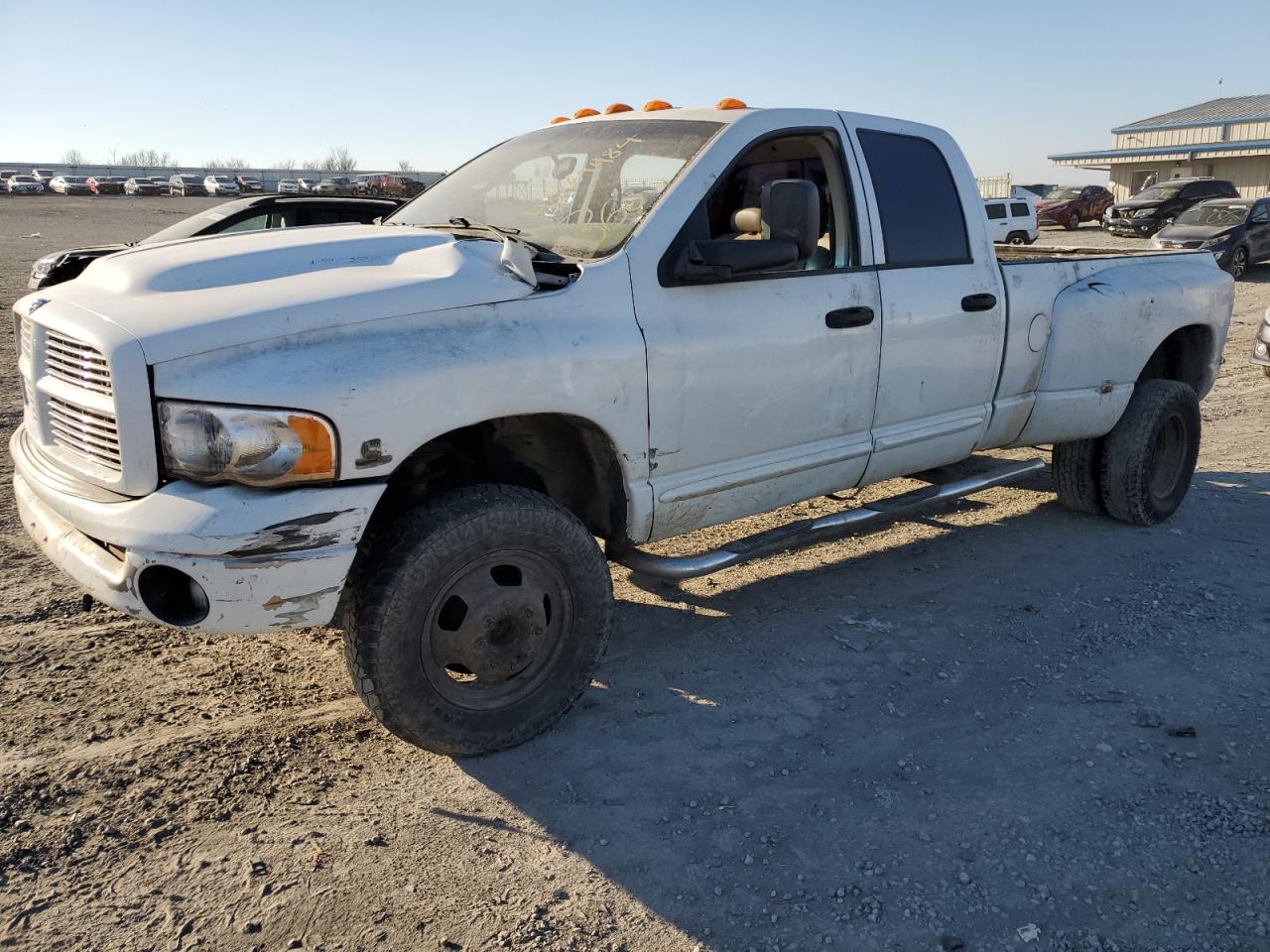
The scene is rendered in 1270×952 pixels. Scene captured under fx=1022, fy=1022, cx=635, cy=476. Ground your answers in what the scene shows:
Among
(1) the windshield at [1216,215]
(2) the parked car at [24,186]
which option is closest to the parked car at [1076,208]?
(1) the windshield at [1216,215]

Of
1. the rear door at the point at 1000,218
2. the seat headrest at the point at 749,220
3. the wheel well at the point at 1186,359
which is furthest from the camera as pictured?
the rear door at the point at 1000,218

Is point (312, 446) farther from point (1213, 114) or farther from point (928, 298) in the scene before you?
point (1213, 114)

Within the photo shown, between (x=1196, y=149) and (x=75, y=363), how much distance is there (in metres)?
50.2

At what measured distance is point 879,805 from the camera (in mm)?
3111

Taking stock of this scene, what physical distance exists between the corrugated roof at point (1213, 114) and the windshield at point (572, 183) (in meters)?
46.8

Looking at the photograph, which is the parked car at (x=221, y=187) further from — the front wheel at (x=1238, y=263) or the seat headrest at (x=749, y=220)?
the seat headrest at (x=749, y=220)

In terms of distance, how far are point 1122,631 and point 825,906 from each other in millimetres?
2405

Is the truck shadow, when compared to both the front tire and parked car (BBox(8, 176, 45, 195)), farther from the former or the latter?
parked car (BBox(8, 176, 45, 195))

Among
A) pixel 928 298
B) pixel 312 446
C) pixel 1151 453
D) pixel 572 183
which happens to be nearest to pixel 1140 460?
pixel 1151 453

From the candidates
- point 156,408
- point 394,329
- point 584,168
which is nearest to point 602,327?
point 394,329

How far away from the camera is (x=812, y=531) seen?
4.21m

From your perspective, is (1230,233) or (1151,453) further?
(1230,233)

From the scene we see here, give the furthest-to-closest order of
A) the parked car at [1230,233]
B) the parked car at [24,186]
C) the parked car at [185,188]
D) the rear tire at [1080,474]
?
the parked car at [185,188], the parked car at [24,186], the parked car at [1230,233], the rear tire at [1080,474]

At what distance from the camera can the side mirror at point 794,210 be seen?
355cm
